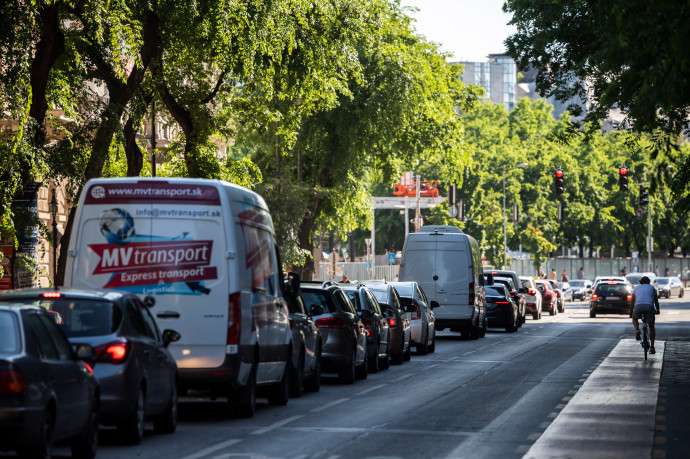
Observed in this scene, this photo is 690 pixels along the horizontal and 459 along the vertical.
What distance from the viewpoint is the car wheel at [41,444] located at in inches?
383

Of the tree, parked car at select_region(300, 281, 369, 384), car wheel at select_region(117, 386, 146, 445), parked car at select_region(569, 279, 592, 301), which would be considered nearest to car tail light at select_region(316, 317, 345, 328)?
parked car at select_region(300, 281, 369, 384)

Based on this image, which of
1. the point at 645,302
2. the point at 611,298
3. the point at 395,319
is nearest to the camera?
the point at 395,319

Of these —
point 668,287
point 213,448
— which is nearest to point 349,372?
point 213,448

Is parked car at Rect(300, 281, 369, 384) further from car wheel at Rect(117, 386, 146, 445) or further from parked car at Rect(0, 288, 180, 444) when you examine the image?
car wheel at Rect(117, 386, 146, 445)

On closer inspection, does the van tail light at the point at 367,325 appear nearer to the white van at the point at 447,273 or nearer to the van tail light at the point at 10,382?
the white van at the point at 447,273

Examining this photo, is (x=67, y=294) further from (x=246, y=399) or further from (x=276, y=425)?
(x=246, y=399)

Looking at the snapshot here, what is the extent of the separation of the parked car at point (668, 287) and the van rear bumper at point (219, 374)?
76.0 metres

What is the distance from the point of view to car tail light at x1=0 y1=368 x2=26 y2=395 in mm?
9461

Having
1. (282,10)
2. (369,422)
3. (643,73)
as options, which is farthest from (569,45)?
(643,73)

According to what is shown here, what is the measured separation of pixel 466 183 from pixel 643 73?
8227cm

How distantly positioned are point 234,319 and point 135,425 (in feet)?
7.42

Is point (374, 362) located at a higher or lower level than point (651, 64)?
lower

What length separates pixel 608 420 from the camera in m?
15.6

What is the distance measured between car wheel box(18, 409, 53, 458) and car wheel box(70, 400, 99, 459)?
3.80 ft
